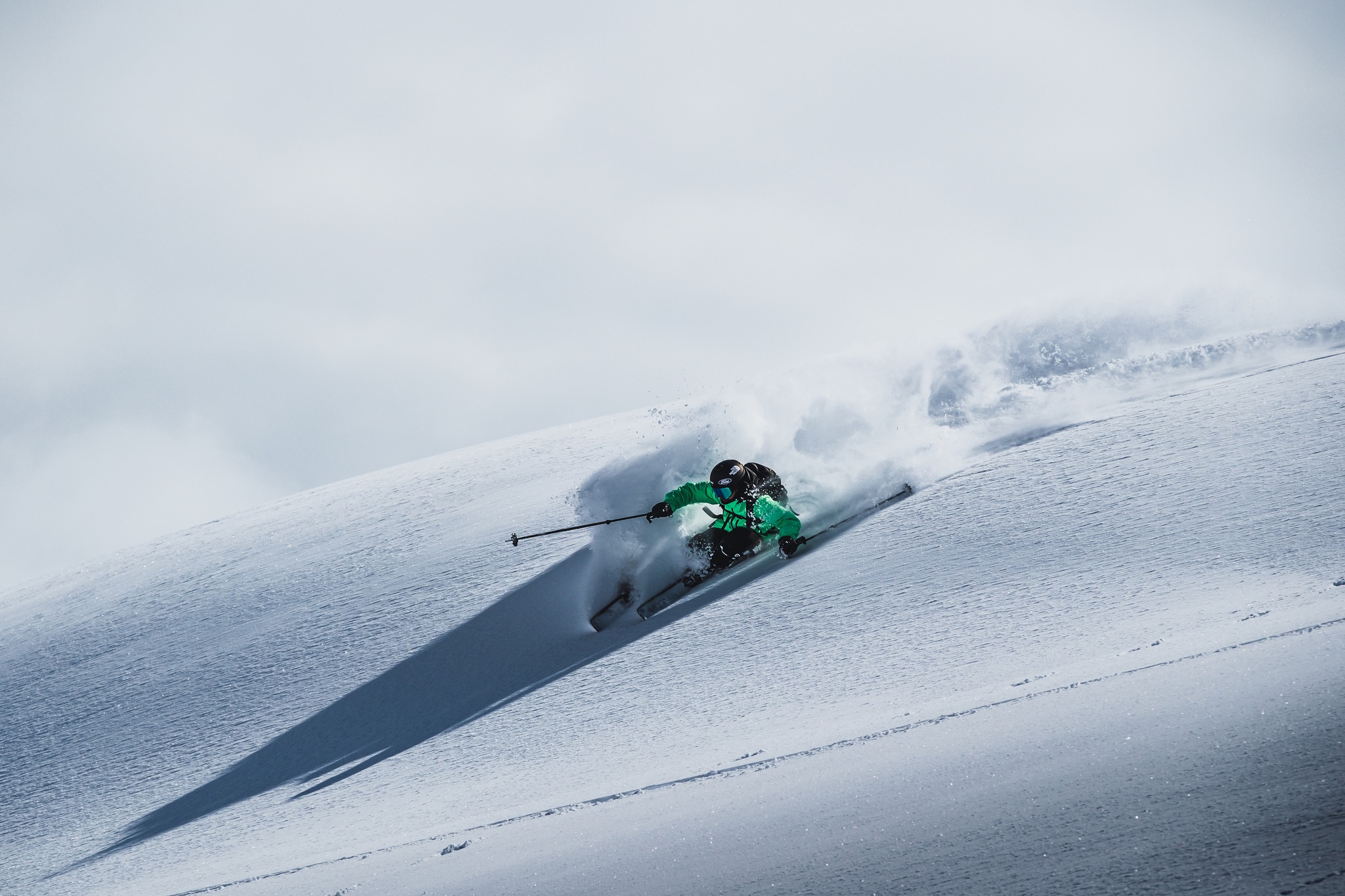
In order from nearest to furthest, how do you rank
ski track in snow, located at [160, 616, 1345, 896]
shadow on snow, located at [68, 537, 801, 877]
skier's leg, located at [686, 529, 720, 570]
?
ski track in snow, located at [160, 616, 1345, 896] < shadow on snow, located at [68, 537, 801, 877] < skier's leg, located at [686, 529, 720, 570]

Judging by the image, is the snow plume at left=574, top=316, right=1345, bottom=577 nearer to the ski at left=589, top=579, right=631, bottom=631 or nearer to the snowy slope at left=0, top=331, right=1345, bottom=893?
the snowy slope at left=0, top=331, right=1345, bottom=893

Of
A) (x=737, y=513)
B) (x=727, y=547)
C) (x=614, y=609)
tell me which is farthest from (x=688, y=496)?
(x=614, y=609)

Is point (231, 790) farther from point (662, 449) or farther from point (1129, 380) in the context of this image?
point (1129, 380)

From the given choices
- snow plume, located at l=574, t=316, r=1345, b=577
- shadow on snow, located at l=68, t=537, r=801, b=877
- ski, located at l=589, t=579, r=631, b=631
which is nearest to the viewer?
shadow on snow, located at l=68, t=537, r=801, b=877

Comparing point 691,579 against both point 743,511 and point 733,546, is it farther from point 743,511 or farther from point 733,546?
point 743,511

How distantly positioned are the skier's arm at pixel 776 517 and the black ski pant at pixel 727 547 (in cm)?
28

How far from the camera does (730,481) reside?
853 centimetres

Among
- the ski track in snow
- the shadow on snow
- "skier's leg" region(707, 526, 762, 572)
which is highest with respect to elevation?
"skier's leg" region(707, 526, 762, 572)

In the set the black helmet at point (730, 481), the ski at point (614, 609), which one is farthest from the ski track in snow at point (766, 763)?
the black helmet at point (730, 481)

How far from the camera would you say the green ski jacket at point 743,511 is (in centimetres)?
846

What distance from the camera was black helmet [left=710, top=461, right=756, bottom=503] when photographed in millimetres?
8539

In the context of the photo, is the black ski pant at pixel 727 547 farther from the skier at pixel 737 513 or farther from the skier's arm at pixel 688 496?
the skier's arm at pixel 688 496

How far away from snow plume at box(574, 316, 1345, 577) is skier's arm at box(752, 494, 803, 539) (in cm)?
91

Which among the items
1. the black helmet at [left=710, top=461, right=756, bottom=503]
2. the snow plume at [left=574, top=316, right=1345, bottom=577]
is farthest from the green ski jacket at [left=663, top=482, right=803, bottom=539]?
the snow plume at [left=574, top=316, right=1345, bottom=577]
